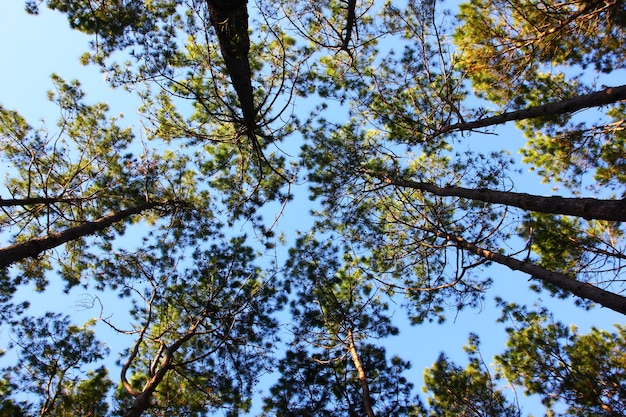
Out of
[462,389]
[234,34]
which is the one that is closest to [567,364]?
[462,389]

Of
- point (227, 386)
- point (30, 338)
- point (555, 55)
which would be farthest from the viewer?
point (555, 55)

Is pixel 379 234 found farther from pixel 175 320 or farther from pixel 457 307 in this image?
pixel 175 320

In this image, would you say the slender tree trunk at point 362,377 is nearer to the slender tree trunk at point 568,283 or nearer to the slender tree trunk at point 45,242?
the slender tree trunk at point 568,283

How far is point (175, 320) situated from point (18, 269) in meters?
3.42

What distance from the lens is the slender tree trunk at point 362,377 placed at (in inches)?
241

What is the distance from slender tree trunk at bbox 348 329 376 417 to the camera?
6123 millimetres

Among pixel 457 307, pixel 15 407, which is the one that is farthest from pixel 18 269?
pixel 457 307

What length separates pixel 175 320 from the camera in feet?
26.8

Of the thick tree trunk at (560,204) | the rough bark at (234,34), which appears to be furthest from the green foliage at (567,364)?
the rough bark at (234,34)

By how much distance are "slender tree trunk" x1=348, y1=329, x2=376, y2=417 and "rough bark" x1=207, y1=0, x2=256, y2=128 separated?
192 inches

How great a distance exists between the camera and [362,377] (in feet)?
22.0

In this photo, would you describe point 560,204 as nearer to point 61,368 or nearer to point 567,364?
point 567,364

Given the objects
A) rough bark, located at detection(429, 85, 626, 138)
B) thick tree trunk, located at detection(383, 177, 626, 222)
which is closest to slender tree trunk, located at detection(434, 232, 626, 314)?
thick tree trunk, located at detection(383, 177, 626, 222)

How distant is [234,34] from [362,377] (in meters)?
6.23
